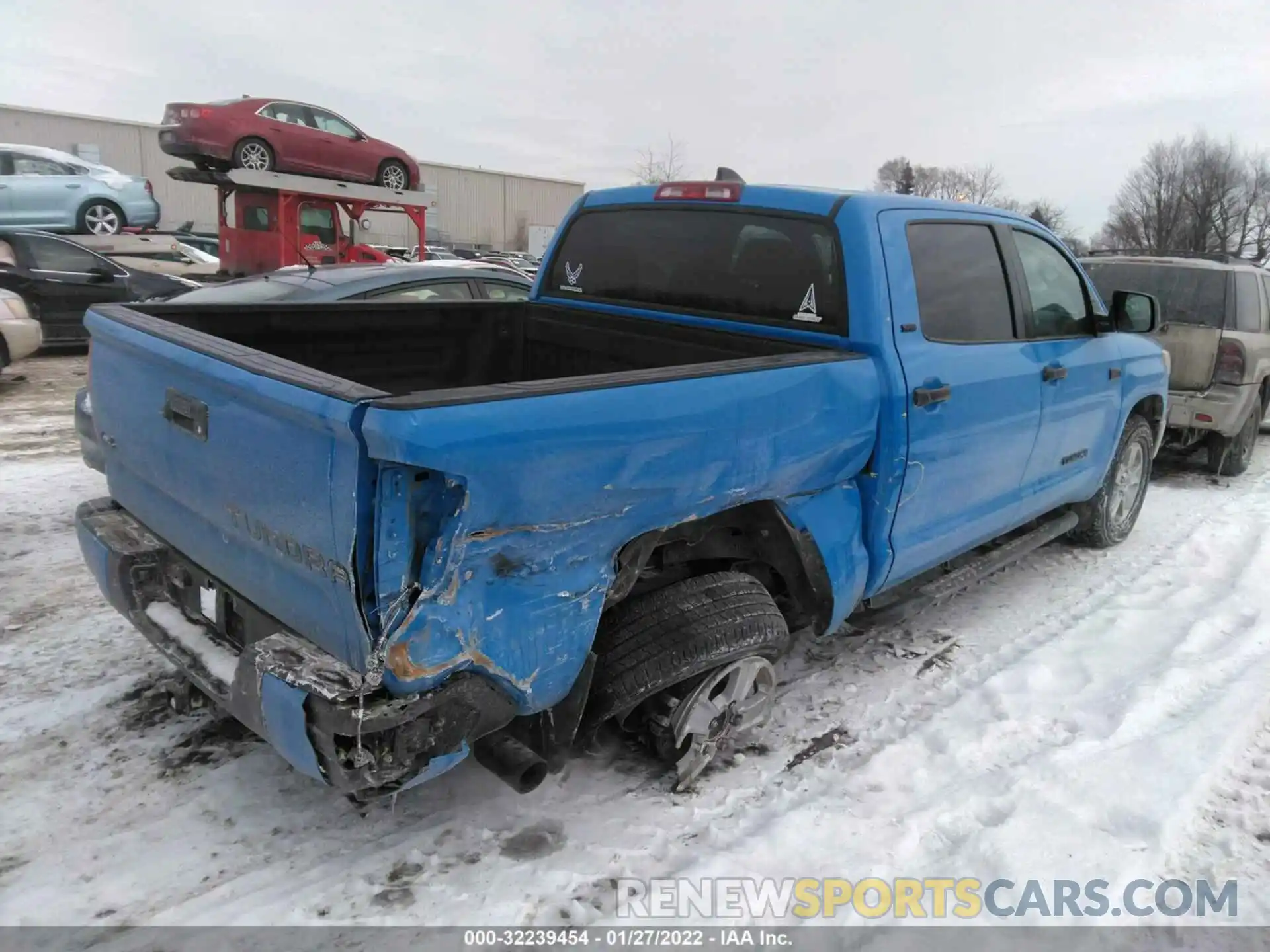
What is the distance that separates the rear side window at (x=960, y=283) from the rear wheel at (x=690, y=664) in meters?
1.38

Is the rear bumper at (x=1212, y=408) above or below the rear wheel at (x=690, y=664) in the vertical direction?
above

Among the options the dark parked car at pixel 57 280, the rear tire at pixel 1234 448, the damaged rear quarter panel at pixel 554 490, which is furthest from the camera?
the dark parked car at pixel 57 280

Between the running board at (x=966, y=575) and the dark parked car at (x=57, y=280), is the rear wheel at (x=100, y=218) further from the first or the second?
the running board at (x=966, y=575)

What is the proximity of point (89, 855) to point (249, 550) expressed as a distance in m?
1.02

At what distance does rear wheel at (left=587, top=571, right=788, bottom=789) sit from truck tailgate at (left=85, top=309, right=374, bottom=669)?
2.95ft

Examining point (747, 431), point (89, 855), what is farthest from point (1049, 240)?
point (89, 855)

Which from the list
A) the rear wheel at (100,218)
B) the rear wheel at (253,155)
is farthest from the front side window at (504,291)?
the rear wheel at (100,218)

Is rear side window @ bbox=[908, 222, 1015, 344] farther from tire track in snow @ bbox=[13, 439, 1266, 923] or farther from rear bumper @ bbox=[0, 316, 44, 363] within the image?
rear bumper @ bbox=[0, 316, 44, 363]

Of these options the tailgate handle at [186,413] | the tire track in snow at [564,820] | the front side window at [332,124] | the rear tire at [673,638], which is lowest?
the tire track in snow at [564,820]

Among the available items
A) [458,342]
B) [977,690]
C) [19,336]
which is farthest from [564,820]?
[19,336]

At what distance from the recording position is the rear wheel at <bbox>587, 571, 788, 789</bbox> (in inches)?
111

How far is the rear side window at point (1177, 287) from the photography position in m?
7.59

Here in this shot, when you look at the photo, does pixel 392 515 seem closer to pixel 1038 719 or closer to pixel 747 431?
pixel 747 431

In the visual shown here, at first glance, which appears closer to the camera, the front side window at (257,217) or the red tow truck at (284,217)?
the red tow truck at (284,217)
